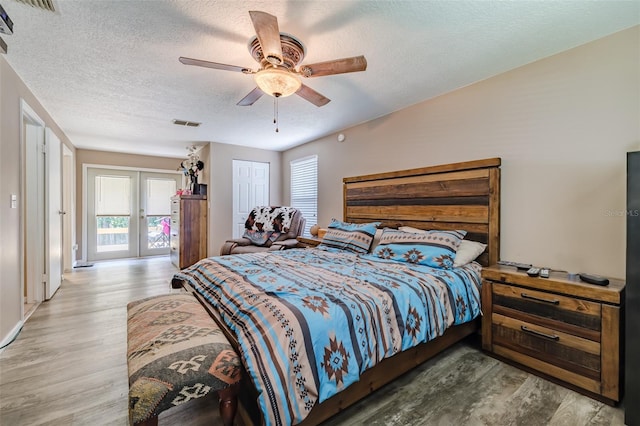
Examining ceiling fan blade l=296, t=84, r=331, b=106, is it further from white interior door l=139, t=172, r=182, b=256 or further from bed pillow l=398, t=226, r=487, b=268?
white interior door l=139, t=172, r=182, b=256

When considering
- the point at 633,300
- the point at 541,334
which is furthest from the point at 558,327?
the point at 633,300

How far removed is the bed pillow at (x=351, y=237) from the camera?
3.12 metres

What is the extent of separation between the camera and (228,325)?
4.97 ft

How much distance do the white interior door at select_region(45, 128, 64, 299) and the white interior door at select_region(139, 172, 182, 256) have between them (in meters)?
2.44

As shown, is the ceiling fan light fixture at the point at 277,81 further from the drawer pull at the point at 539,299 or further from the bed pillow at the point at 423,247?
the drawer pull at the point at 539,299

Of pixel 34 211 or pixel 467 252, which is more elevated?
pixel 34 211

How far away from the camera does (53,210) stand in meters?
3.72

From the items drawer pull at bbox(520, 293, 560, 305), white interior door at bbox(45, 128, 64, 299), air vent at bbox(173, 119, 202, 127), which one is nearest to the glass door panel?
white interior door at bbox(45, 128, 64, 299)

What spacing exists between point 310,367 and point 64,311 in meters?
3.48

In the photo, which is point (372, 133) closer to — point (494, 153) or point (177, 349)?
point (494, 153)

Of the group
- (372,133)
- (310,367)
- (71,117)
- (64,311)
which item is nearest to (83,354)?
(64,311)

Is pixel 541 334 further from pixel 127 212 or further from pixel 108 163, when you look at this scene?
pixel 108 163

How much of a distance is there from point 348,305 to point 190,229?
456cm

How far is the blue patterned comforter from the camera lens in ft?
3.96
